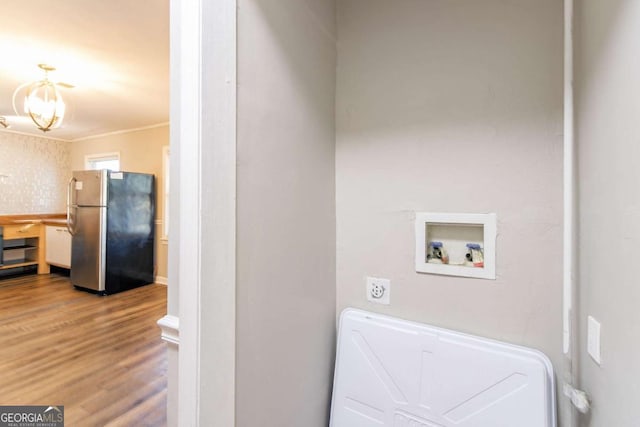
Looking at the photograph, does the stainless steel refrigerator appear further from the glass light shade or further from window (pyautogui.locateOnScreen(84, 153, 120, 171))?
the glass light shade

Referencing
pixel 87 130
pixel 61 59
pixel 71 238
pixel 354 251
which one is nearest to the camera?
pixel 354 251

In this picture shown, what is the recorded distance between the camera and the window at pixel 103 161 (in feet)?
17.0

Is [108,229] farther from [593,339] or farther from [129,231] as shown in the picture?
[593,339]

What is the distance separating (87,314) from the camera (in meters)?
3.37

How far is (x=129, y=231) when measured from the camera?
4270mm

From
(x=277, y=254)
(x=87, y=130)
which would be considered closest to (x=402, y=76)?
(x=277, y=254)

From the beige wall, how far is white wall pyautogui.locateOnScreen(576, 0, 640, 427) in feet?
15.8

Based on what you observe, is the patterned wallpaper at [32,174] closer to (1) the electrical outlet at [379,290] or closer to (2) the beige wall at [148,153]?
(2) the beige wall at [148,153]

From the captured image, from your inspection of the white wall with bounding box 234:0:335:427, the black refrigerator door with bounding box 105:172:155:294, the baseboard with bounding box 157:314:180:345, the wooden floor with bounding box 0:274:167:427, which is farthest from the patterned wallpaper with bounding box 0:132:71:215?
the white wall with bounding box 234:0:335:427

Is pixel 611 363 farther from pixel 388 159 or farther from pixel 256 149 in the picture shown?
pixel 256 149

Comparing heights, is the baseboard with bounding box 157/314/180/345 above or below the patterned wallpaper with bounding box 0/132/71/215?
below

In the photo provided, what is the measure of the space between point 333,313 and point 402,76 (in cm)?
110

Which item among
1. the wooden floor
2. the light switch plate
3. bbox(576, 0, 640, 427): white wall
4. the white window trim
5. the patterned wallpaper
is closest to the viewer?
bbox(576, 0, 640, 427): white wall

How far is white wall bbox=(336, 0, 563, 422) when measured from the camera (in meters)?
1.05
